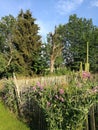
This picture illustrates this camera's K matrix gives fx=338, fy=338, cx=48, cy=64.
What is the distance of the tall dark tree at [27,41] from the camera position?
47.6 meters

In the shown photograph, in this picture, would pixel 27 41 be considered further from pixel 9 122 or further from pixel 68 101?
pixel 68 101

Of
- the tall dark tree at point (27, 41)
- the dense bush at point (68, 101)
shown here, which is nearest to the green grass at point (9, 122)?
the dense bush at point (68, 101)

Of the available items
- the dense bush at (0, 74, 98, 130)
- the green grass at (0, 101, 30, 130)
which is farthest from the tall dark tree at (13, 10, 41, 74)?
the dense bush at (0, 74, 98, 130)

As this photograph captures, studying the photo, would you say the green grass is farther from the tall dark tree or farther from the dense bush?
the tall dark tree

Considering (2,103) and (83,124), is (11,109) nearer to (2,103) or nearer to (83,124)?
(2,103)

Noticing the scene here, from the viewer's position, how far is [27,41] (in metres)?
48.3

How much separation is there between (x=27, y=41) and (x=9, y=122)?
3553 cm

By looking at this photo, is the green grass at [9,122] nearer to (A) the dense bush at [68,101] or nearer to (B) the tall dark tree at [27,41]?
(A) the dense bush at [68,101]

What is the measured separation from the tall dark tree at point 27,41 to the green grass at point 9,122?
3111 cm

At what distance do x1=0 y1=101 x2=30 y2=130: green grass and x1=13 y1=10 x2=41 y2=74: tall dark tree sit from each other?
1225 inches

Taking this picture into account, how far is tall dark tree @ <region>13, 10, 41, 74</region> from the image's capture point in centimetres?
4756

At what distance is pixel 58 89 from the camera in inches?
380

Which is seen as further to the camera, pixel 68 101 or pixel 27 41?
pixel 27 41

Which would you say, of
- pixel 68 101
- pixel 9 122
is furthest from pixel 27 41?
pixel 68 101
